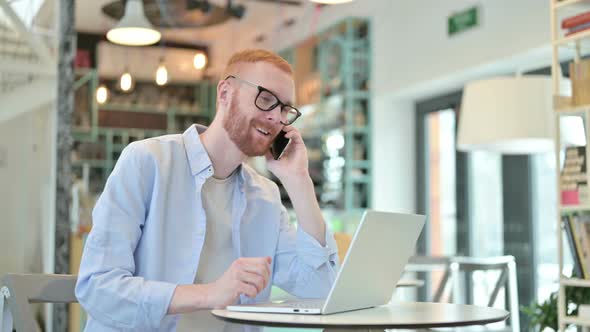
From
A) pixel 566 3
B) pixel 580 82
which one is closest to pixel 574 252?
pixel 580 82

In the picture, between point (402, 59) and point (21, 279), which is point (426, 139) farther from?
point (21, 279)

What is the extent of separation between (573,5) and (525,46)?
173 centimetres

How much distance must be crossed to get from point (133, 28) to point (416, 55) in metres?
3.05

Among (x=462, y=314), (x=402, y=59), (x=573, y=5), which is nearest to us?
(x=462, y=314)

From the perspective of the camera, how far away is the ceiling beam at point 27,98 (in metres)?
4.16

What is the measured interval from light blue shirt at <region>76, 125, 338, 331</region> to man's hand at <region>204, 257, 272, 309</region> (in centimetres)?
13

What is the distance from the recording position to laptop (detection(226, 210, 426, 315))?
5.01 ft

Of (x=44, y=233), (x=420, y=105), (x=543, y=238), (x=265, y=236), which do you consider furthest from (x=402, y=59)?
(x=265, y=236)

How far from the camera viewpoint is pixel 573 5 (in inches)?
155

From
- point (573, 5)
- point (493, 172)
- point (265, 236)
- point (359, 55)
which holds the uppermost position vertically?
point (359, 55)

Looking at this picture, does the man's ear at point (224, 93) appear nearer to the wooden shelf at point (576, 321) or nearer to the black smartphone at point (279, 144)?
the black smartphone at point (279, 144)

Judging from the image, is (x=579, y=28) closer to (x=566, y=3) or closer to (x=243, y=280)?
(x=566, y=3)

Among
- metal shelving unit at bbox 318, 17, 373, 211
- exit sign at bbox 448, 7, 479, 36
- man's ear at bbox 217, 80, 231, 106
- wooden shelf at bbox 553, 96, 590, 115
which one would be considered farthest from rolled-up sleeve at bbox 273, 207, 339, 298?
metal shelving unit at bbox 318, 17, 373, 211

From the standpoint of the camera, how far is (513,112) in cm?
427
